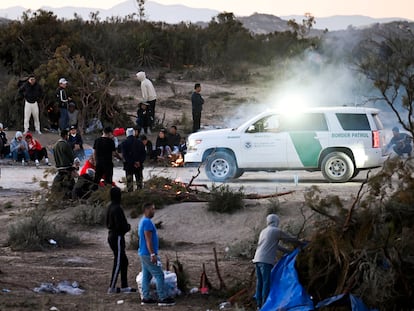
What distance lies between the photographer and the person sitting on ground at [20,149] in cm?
2934

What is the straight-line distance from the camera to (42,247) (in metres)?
18.8

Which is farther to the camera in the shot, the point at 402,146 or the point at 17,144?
the point at 17,144

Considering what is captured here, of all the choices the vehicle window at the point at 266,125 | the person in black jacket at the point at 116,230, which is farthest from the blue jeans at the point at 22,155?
the person in black jacket at the point at 116,230

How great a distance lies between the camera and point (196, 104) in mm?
32625

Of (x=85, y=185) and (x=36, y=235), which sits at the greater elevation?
(x=85, y=185)

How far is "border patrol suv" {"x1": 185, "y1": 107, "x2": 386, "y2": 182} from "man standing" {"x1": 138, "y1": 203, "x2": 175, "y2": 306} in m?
10.9

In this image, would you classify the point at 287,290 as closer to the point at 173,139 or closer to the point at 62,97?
the point at 173,139

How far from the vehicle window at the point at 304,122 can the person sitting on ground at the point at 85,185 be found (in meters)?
5.20

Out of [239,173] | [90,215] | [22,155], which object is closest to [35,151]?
[22,155]

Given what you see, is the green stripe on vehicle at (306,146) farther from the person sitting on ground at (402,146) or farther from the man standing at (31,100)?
the man standing at (31,100)

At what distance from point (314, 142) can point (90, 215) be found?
6.33m

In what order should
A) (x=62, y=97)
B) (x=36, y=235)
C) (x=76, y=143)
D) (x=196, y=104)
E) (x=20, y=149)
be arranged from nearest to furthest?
(x=36, y=235) < (x=76, y=143) < (x=20, y=149) < (x=62, y=97) < (x=196, y=104)

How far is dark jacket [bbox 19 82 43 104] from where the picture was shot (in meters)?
31.6

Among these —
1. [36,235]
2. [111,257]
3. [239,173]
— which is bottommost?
[111,257]
